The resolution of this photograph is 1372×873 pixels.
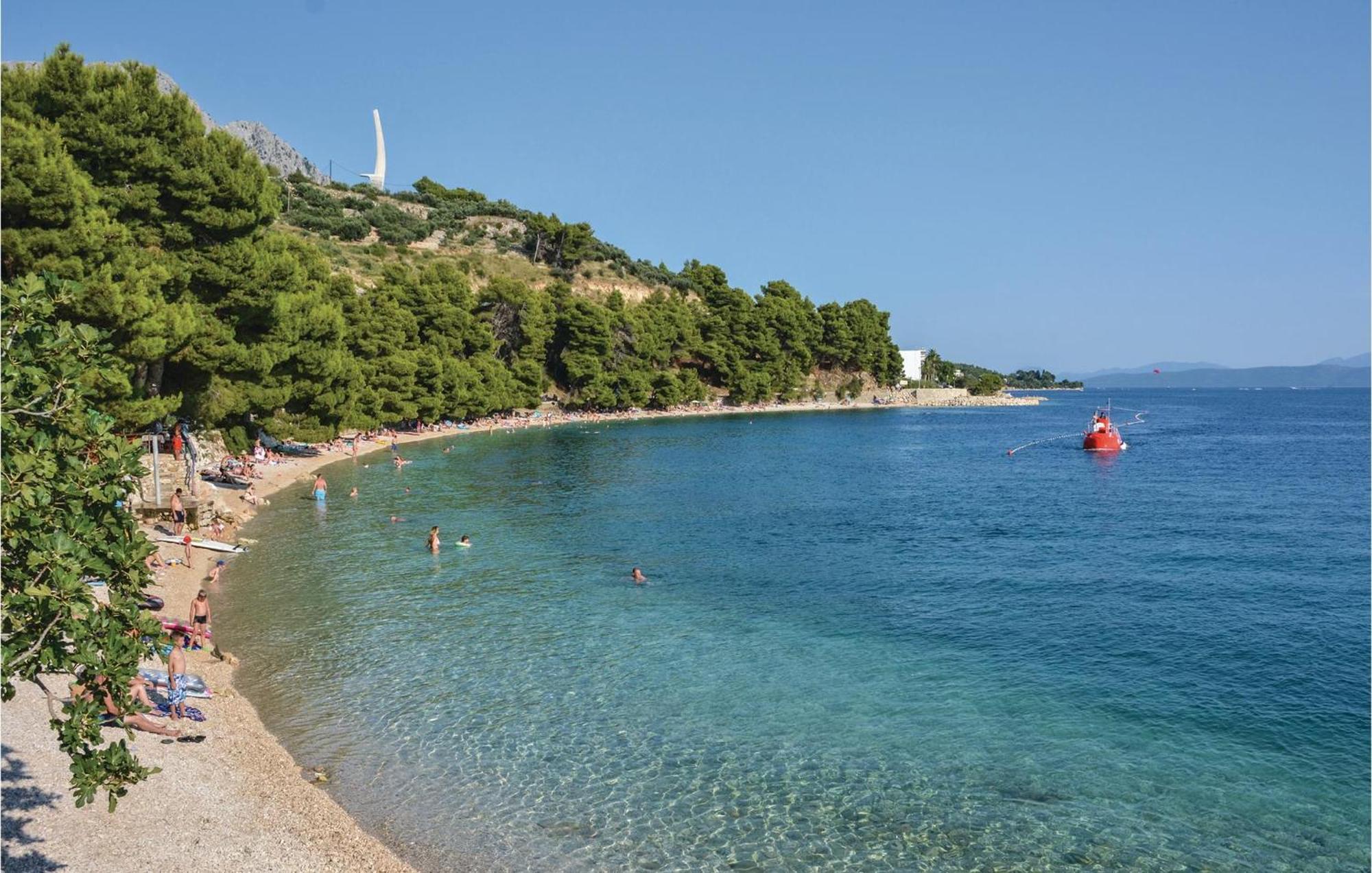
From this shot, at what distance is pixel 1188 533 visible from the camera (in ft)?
124

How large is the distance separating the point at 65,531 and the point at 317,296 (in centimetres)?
4592

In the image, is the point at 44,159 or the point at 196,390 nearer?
the point at 44,159

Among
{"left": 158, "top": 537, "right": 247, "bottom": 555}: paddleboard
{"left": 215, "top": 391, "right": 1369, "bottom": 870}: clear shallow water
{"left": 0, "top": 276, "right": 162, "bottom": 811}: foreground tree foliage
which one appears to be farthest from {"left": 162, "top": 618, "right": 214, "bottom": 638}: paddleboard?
{"left": 0, "top": 276, "right": 162, "bottom": 811}: foreground tree foliage

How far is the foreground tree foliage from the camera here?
236 inches

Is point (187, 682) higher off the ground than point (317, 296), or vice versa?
point (317, 296)

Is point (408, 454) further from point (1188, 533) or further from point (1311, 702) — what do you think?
point (1311, 702)

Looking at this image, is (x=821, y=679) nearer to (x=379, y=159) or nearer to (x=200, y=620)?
(x=200, y=620)

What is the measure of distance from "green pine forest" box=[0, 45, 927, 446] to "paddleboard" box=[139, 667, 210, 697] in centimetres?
748

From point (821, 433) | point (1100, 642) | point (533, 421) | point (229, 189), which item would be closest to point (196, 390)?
point (229, 189)

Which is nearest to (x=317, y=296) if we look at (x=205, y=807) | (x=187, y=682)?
(x=187, y=682)

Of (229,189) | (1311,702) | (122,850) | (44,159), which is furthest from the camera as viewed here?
(229,189)

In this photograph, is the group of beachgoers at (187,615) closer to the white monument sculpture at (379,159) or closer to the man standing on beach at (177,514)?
the man standing on beach at (177,514)

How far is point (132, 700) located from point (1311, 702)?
21581mm

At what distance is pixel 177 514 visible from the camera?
31656mm
